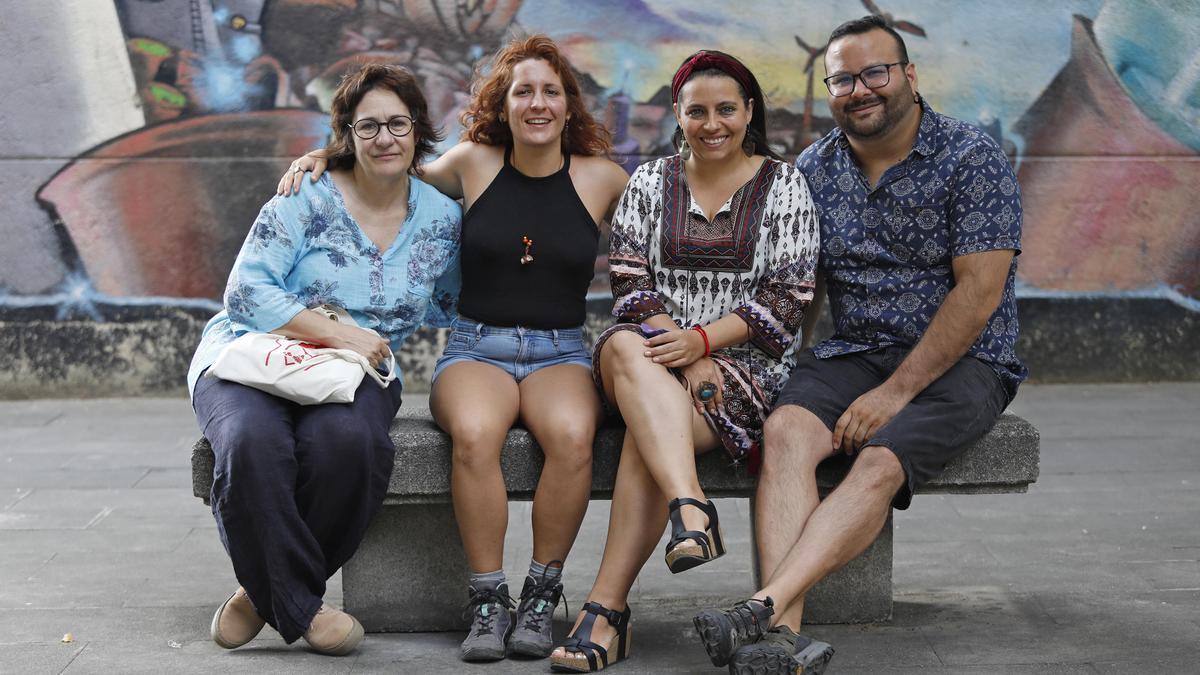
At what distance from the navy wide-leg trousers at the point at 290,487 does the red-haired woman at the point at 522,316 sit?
0.26 metres

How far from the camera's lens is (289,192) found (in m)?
4.08

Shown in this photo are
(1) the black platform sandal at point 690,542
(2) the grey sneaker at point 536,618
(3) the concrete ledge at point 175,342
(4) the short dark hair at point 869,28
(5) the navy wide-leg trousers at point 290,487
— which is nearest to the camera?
(1) the black platform sandal at point 690,542

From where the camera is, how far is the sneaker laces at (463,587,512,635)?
3790 millimetres

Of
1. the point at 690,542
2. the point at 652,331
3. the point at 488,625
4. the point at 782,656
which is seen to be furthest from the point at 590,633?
the point at 652,331

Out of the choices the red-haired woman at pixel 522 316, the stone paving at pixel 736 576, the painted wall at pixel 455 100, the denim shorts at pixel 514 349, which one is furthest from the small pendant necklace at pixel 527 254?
the painted wall at pixel 455 100

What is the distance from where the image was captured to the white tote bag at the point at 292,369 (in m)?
3.75

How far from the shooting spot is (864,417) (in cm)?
384

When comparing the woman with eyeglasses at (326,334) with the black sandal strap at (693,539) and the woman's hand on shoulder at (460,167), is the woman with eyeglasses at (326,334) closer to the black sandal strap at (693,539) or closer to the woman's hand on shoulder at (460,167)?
the woman's hand on shoulder at (460,167)

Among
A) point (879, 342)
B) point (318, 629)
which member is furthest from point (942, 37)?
point (318, 629)

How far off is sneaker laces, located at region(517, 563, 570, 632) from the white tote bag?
2.29 ft

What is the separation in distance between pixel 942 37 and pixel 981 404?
4386 millimetres

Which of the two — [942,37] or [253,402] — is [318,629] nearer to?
[253,402]

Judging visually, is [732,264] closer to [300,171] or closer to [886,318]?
[886,318]

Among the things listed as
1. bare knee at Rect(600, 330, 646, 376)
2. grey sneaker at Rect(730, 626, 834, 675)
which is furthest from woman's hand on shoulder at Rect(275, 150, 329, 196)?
grey sneaker at Rect(730, 626, 834, 675)
